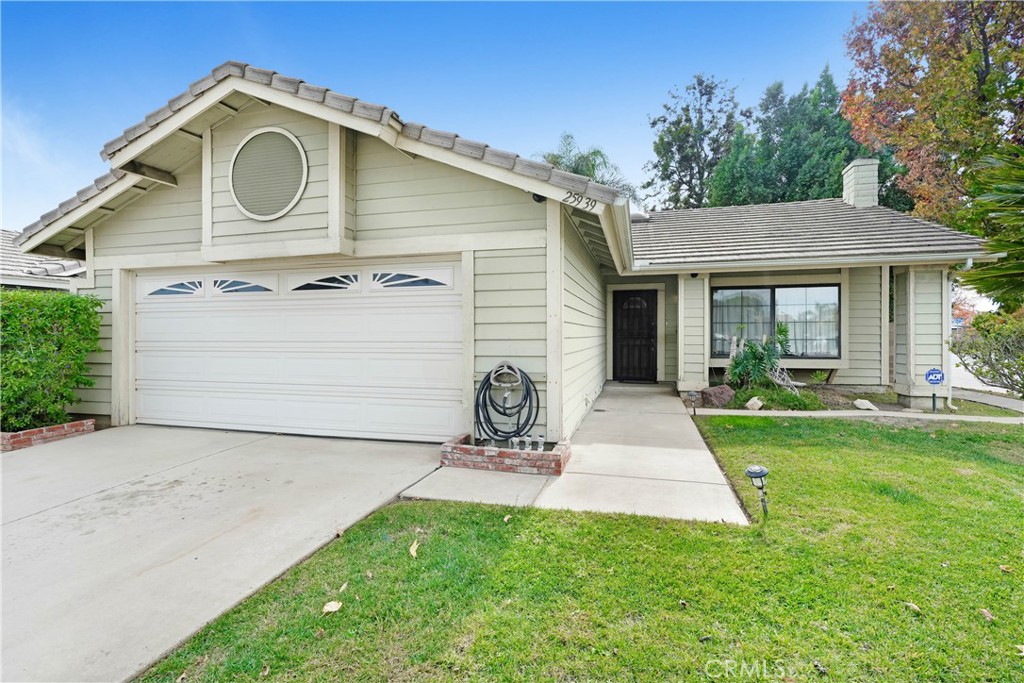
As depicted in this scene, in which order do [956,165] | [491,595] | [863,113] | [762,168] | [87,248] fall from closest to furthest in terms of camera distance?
[491,595]
[87,248]
[956,165]
[863,113]
[762,168]

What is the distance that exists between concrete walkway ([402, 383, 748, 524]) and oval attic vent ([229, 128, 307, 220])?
3513mm

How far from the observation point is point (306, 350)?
5668 millimetres

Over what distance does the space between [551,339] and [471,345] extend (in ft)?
2.90

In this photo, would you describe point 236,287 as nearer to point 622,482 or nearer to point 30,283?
point 622,482

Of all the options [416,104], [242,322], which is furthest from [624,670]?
[416,104]

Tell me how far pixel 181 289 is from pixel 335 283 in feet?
7.95

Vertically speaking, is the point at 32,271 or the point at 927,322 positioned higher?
the point at 32,271

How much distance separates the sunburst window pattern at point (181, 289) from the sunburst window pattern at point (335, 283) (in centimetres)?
164

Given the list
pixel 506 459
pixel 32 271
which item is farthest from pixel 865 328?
pixel 32 271

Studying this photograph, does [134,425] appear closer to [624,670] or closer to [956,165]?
[624,670]

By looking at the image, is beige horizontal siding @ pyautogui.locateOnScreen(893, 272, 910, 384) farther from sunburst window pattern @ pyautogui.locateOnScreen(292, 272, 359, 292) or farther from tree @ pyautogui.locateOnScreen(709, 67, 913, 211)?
tree @ pyautogui.locateOnScreen(709, 67, 913, 211)

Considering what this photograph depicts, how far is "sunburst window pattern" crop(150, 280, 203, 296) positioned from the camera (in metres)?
6.09

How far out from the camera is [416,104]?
13.0 m

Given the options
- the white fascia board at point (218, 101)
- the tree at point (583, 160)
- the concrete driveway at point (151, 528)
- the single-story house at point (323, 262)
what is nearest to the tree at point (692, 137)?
the tree at point (583, 160)
